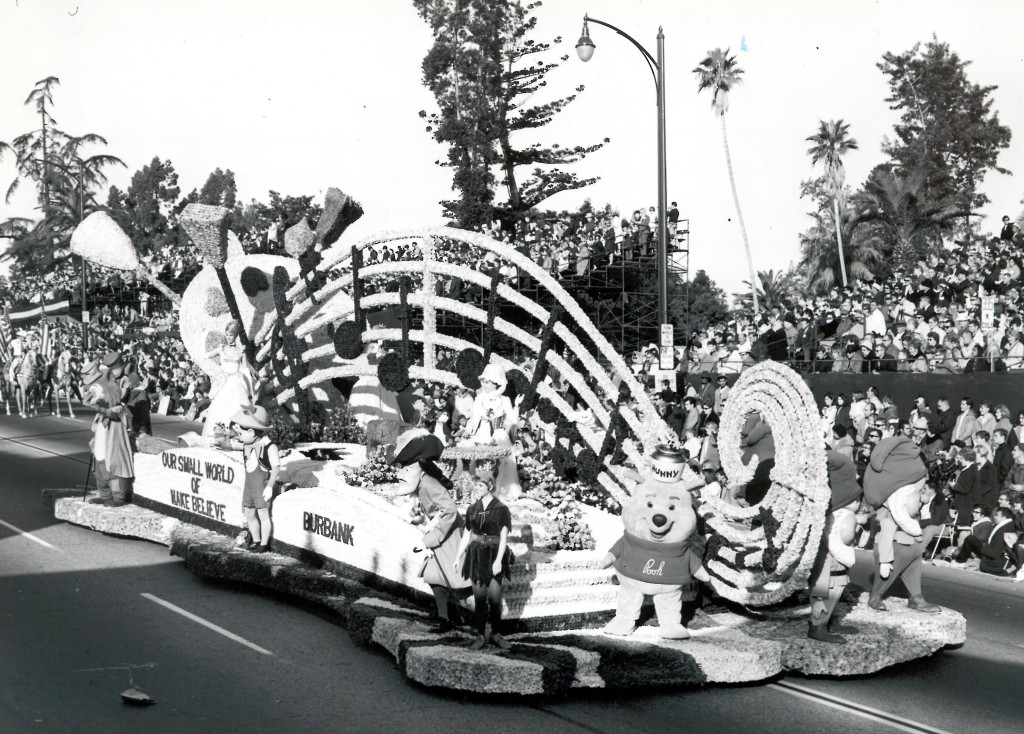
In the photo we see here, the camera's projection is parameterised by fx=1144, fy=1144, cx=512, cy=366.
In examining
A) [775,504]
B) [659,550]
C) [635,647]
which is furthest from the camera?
[775,504]

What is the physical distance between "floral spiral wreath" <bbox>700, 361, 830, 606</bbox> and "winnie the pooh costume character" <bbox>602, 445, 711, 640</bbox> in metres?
0.74

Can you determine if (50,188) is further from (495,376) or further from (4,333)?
(495,376)

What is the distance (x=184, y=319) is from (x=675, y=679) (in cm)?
1071

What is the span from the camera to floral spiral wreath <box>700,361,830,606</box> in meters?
9.27

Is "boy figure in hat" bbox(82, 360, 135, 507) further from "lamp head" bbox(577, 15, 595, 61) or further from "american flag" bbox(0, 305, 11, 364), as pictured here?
"american flag" bbox(0, 305, 11, 364)

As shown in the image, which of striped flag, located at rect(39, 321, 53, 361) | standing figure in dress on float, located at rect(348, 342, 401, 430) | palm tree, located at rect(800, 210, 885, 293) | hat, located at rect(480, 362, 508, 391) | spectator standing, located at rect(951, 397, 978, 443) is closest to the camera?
hat, located at rect(480, 362, 508, 391)

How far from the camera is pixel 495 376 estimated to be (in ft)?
40.8

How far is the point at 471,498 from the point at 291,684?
2.33m

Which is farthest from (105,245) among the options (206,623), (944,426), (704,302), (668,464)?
(704,302)

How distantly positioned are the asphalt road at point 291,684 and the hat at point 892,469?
56.8 inches

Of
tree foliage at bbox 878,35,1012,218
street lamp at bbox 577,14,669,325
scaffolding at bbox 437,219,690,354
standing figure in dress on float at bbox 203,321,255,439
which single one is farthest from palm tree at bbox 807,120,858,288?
standing figure in dress on float at bbox 203,321,255,439

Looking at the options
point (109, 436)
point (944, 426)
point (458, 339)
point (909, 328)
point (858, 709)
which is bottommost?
point (858, 709)

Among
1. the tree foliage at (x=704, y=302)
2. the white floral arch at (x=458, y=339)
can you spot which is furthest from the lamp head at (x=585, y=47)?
the tree foliage at (x=704, y=302)

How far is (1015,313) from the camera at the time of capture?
19.2m
